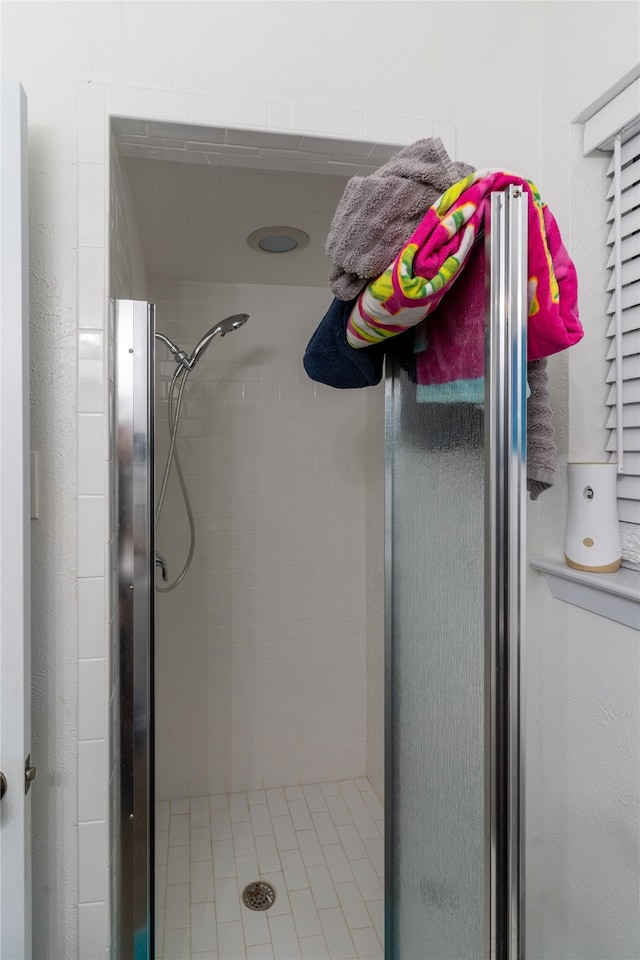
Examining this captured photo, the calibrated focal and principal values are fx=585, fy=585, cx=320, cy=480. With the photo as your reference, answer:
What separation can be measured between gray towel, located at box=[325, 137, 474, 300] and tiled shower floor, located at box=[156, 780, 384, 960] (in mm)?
1827

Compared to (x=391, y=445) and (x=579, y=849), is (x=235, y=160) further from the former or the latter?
(x=579, y=849)

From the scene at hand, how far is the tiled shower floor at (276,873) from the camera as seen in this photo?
168 centimetres

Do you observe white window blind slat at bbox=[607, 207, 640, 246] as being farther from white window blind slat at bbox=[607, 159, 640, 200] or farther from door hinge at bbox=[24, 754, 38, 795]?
door hinge at bbox=[24, 754, 38, 795]

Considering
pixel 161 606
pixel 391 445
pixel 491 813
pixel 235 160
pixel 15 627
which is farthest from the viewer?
pixel 161 606

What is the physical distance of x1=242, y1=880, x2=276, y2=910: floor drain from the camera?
1821 mm

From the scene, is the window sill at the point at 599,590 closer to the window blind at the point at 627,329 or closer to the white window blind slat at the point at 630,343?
the window blind at the point at 627,329

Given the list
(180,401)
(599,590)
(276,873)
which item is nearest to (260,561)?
(180,401)

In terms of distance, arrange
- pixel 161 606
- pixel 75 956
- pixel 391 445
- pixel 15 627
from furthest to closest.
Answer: pixel 161 606 → pixel 391 445 → pixel 75 956 → pixel 15 627

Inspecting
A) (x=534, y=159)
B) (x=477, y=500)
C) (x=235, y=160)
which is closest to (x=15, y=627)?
(x=477, y=500)

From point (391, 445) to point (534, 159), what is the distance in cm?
66

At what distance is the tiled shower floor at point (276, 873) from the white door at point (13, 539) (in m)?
0.98

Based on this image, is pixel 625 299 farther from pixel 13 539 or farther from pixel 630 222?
pixel 13 539

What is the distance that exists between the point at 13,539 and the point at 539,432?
818mm

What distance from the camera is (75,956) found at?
1.05 m
